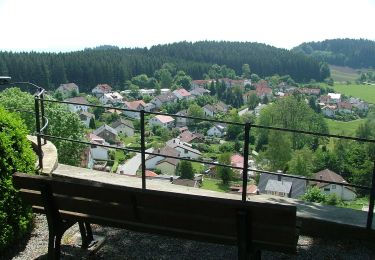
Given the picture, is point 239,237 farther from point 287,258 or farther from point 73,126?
point 73,126

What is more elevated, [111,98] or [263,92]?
[111,98]

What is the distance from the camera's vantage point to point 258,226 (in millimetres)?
3328

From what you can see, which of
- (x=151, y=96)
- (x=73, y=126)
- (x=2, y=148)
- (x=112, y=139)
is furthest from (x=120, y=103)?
(x=2, y=148)

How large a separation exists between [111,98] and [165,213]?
355 feet

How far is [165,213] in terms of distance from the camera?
3588mm

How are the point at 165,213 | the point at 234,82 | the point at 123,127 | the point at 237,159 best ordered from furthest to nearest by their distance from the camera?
the point at 234,82
the point at 123,127
the point at 237,159
the point at 165,213

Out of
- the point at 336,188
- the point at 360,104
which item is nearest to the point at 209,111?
the point at 360,104

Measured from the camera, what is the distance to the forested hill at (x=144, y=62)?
328 feet

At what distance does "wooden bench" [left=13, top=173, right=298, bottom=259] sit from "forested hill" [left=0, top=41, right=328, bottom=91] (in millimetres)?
94822

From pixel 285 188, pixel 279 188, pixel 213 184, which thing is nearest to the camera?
pixel 285 188

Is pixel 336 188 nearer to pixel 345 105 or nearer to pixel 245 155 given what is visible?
pixel 245 155

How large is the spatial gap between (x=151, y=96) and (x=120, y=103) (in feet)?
57.1

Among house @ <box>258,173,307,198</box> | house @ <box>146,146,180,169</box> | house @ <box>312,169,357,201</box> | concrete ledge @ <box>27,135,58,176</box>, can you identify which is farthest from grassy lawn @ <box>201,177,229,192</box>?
concrete ledge @ <box>27,135,58,176</box>

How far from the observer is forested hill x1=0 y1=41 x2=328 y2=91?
100062mm
